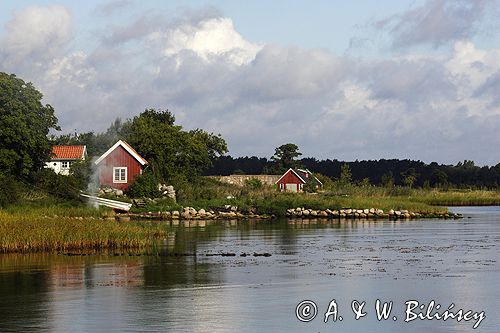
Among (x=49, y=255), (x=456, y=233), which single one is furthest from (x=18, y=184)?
(x=456, y=233)

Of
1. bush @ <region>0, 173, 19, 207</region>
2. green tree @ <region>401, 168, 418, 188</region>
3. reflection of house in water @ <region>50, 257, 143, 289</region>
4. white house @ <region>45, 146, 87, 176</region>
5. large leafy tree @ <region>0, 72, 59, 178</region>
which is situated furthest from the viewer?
green tree @ <region>401, 168, 418, 188</region>

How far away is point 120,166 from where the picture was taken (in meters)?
71.2

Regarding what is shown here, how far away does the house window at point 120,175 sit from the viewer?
2803 inches

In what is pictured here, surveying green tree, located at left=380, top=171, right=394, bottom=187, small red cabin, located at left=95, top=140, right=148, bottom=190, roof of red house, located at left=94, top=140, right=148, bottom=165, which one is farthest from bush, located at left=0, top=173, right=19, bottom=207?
green tree, located at left=380, top=171, right=394, bottom=187

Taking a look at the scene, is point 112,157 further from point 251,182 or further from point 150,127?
point 251,182

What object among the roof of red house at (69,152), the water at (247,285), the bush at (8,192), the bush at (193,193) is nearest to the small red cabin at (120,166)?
the bush at (193,193)

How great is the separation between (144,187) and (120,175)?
5043 millimetres

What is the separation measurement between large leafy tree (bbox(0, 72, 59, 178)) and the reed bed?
61.6 feet

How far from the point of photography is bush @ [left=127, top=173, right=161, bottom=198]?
6675cm

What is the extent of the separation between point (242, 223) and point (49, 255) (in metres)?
26.0

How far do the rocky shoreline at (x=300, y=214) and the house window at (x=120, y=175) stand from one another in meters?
9.67

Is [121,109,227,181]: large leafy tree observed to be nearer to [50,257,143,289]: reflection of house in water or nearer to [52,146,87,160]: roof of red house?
[52,146,87,160]: roof of red house

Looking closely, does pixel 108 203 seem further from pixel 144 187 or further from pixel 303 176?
pixel 303 176

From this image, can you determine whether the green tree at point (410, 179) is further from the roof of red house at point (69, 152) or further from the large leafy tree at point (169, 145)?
the roof of red house at point (69, 152)
